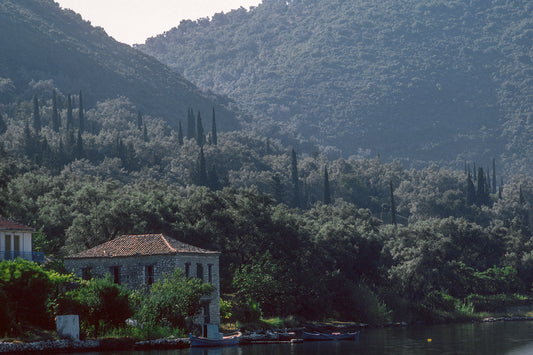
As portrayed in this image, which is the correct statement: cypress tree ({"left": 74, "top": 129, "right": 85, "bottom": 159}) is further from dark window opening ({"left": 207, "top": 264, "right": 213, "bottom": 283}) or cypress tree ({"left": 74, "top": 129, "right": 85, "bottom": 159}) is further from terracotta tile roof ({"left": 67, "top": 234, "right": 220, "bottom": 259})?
dark window opening ({"left": 207, "top": 264, "right": 213, "bottom": 283})

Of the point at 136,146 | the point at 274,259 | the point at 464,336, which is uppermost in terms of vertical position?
the point at 136,146

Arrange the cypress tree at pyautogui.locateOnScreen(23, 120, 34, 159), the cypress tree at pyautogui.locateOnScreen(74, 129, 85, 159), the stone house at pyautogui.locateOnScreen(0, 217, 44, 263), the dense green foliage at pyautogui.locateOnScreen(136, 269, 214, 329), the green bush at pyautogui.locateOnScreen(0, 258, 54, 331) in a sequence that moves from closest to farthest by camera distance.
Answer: the green bush at pyautogui.locateOnScreen(0, 258, 54, 331) → the stone house at pyautogui.locateOnScreen(0, 217, 44, 263) → the dense green foliage at pyautogui.locateOnScreen(136, 269, 214, 329) → the cypress tree at pyautogui.locateOnScreen(23, 120, 34, 159) → the cypress tree at pyautogui.locateOnScreen(74, 129, 85, 159)

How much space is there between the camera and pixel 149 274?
74438 millimetres

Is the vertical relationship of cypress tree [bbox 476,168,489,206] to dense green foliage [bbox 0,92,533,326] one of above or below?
above

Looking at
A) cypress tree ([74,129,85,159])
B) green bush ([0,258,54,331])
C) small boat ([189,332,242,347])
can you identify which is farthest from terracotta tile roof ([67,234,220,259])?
cypress tree ([74,129,85,159])

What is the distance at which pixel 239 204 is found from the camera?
97.1 metres

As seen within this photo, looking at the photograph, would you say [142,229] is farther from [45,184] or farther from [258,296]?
[45,184]

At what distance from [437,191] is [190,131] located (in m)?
51.0

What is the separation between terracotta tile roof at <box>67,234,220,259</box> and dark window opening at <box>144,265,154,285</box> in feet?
3.75

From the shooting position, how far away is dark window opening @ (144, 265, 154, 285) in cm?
7419

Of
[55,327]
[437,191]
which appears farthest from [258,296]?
[437,191]

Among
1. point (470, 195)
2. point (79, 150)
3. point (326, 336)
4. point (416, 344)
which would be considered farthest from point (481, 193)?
point (416, 344)

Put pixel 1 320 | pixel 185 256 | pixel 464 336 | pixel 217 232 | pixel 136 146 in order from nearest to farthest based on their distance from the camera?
pixel 1 320 < pixel 185 256 < pixel 464 336 < pixel 217 232 < pixel 136 146

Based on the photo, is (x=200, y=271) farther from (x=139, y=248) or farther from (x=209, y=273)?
(x=139, y=248)
